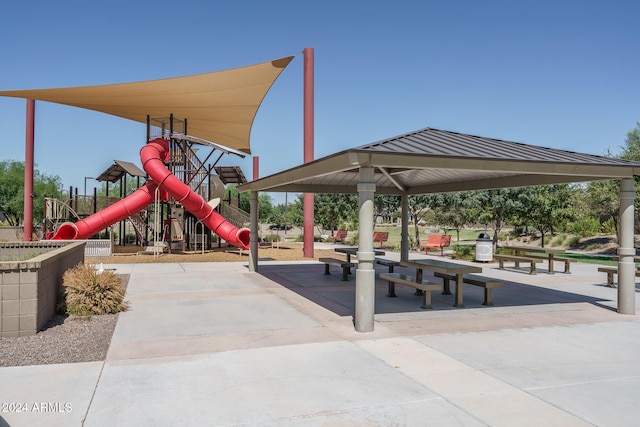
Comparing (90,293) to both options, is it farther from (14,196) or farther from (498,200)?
(14,196)

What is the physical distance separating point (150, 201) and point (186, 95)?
5.55m

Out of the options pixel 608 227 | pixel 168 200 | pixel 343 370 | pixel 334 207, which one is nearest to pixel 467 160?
pixel 343 370

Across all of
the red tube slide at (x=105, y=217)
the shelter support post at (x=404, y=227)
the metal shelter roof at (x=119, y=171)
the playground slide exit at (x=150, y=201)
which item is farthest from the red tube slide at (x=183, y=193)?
the shelter support post at (x=404, y=227)

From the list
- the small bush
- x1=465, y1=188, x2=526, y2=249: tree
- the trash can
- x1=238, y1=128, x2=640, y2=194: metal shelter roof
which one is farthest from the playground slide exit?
x1=465, y1=188, x2=526, y2=249: tree

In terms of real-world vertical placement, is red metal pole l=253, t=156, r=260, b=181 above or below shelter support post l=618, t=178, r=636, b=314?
above

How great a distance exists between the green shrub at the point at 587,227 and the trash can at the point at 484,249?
20.3 metres

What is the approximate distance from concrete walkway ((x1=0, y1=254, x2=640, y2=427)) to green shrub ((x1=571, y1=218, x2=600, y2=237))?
29.0 m

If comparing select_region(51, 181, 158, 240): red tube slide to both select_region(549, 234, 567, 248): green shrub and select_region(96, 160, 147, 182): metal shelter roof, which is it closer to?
select_region(96, 160, 147, 182): metal shelter roof

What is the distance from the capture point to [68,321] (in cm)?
837

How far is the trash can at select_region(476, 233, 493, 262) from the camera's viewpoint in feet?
67.2

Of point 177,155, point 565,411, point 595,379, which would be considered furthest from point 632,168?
point 177,155

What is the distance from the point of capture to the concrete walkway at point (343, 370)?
180 inches

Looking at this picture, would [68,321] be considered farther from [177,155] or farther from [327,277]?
[177,155]

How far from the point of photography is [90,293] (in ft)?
29.9
